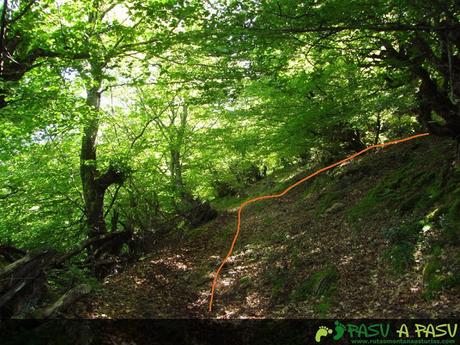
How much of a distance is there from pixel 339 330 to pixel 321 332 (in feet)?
1.02

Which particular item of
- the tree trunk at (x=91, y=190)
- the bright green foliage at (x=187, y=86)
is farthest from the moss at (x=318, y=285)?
the tree trunk at (x=91, y=190)

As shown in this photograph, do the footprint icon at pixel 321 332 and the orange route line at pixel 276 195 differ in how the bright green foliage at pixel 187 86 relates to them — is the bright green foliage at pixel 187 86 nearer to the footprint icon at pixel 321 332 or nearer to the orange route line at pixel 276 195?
the orange route line at pixel 276 195

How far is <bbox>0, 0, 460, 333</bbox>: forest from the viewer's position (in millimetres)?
5621

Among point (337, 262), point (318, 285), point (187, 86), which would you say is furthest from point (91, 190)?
point (337, 262)

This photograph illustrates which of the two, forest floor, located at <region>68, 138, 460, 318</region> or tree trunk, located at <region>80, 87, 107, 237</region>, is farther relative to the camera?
tree trunk, located at <region>80, 87, 107, 237</region>

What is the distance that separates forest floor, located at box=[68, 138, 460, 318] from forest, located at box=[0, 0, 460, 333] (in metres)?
0.04

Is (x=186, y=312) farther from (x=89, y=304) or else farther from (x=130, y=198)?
(x=130, y=198)

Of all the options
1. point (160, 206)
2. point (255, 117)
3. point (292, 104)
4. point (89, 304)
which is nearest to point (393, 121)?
point (292, 104)

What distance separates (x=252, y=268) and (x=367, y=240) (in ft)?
9.82

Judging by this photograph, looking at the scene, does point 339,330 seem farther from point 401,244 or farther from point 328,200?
point 328,200

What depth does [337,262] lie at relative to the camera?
25.1 ft

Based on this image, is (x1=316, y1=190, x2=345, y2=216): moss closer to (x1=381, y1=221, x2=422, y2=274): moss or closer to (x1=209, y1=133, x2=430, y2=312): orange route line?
(x1=209, y1=133, x2=430, y2=312): orange route line

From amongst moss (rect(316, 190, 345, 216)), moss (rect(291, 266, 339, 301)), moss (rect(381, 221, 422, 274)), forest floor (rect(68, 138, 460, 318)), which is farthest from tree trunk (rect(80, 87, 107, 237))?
moss (rect(381, 221, 422, 274))

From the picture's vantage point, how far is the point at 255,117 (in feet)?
41.4
